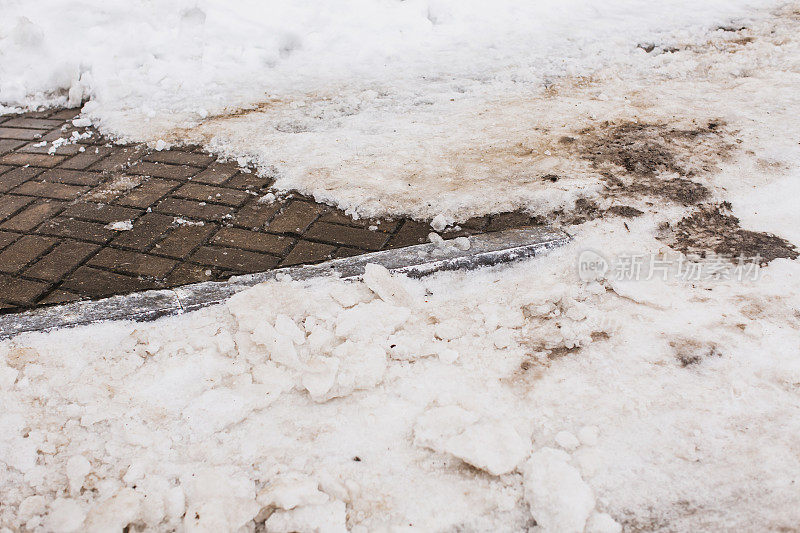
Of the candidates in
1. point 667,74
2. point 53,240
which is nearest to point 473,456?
point 53,240

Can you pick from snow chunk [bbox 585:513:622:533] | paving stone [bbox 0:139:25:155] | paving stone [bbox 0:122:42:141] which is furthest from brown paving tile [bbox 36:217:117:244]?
snow chunk [bbox 585:513:622:533]

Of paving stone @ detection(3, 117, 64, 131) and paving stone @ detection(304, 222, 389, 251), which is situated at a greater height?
paving stone @ detection(3, 117, 64, 131)

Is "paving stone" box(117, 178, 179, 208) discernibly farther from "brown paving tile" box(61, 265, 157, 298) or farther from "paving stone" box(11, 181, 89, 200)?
"brown paving tile" box(61, 265, 157, 298)

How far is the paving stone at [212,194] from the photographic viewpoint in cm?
367

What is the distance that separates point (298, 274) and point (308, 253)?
0.26 meters

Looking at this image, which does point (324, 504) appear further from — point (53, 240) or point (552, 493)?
point (53, 240)

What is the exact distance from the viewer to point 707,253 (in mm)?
3062

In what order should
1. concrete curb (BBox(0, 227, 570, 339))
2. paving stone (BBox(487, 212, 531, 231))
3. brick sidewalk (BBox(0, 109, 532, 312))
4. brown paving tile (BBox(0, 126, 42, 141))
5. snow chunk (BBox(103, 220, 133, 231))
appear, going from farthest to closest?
brown paving tile (BBox(0, 126, 42, 141)) < snow chunk (BBox(103, 220, 133, 231)) < paving stone (BBox(487, 212, 531, 231)) < brick sidewalk (BBox(0, 109, 532, 312)) < concrete curb (BBox(0, 227, 570, 339))

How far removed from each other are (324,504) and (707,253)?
2.19 meters

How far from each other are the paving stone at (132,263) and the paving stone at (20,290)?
26 centimetres

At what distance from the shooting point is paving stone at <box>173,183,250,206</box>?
144 inches

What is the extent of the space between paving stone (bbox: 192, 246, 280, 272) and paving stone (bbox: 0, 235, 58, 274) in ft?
2.71

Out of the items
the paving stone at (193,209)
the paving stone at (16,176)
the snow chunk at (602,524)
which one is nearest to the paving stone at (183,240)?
the paving stone at (193,209)

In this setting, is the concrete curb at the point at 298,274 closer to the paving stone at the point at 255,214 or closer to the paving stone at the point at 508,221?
the paving stone at the point at 508,221
